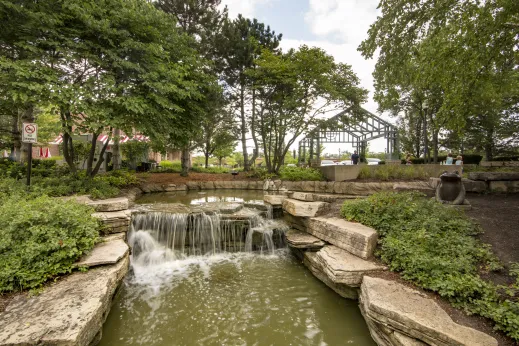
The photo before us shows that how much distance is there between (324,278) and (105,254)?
374 cm

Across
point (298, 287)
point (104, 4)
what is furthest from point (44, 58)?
point (298, 287)

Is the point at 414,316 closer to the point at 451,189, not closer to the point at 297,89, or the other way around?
the point at 451,189

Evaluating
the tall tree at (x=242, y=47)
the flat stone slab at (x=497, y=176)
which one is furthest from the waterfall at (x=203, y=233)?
the tall tree at (x=242, y=47)

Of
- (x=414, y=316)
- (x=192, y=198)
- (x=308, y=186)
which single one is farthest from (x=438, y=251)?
(x=192, y=198)

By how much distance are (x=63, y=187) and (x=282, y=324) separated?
7311 millimetres

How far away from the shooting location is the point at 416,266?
3.54m

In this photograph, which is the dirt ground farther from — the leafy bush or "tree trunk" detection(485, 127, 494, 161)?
"tree trunk" detection(485, 127, 494, 161)

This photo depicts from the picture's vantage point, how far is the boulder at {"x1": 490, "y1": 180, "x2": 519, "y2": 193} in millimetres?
7496

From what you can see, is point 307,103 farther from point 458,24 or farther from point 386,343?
point 386,343

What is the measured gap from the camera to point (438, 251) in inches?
147

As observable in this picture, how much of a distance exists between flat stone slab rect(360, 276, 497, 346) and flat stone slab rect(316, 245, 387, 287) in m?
0.30

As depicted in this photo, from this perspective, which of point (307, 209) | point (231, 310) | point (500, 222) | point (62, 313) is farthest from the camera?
point (307, 209)

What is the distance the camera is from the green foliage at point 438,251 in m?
2.88

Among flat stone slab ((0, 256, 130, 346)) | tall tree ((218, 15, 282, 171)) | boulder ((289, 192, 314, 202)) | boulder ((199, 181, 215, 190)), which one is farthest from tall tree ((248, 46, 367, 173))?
flat stone slab ((0, 256, 130, 346))
